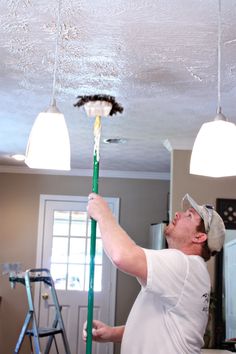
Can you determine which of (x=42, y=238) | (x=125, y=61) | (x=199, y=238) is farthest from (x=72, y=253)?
(x=199, y=238)

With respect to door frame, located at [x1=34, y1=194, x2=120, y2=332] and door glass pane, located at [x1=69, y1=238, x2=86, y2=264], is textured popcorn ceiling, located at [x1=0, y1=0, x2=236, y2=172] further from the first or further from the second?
door glass pane, located at [x1=69, y1=238, x2=86, y2=264]

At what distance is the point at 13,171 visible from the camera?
5.84 metres

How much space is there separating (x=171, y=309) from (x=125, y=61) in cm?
136

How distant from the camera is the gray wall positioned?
565 centimetres

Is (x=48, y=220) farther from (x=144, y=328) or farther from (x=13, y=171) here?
(x=144, y=328)

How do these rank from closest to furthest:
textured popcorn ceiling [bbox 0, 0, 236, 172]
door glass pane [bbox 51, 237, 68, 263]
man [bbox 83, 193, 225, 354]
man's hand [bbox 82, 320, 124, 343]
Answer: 1. man [bbox 83, 193, 225, 354]
2. man's hand [bbox 82, 320, 124, 343]
3. textured popcorn ceiling [bbox 0, 0, 236, 172]
4. door glass pane [bbox 51, 237, 68, 263]

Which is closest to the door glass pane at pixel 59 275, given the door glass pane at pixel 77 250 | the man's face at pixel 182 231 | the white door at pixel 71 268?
the white door at pixel 71 268

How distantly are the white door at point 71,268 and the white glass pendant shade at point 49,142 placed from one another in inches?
162

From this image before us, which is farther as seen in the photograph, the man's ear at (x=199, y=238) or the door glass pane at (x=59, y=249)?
the door glass pane at (x=59, y=249)

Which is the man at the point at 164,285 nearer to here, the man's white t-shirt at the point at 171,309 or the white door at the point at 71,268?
the man's white t-shirt at the point at 171,309

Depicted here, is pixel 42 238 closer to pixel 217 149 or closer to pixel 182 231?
pixel 182 231

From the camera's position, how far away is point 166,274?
1.65m

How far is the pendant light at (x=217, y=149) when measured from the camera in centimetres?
181

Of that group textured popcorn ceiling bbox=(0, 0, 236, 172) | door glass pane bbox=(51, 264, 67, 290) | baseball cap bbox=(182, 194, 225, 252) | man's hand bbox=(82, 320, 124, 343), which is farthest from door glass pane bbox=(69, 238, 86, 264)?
baseball cap bbox=(182, 194, 225, 252)
